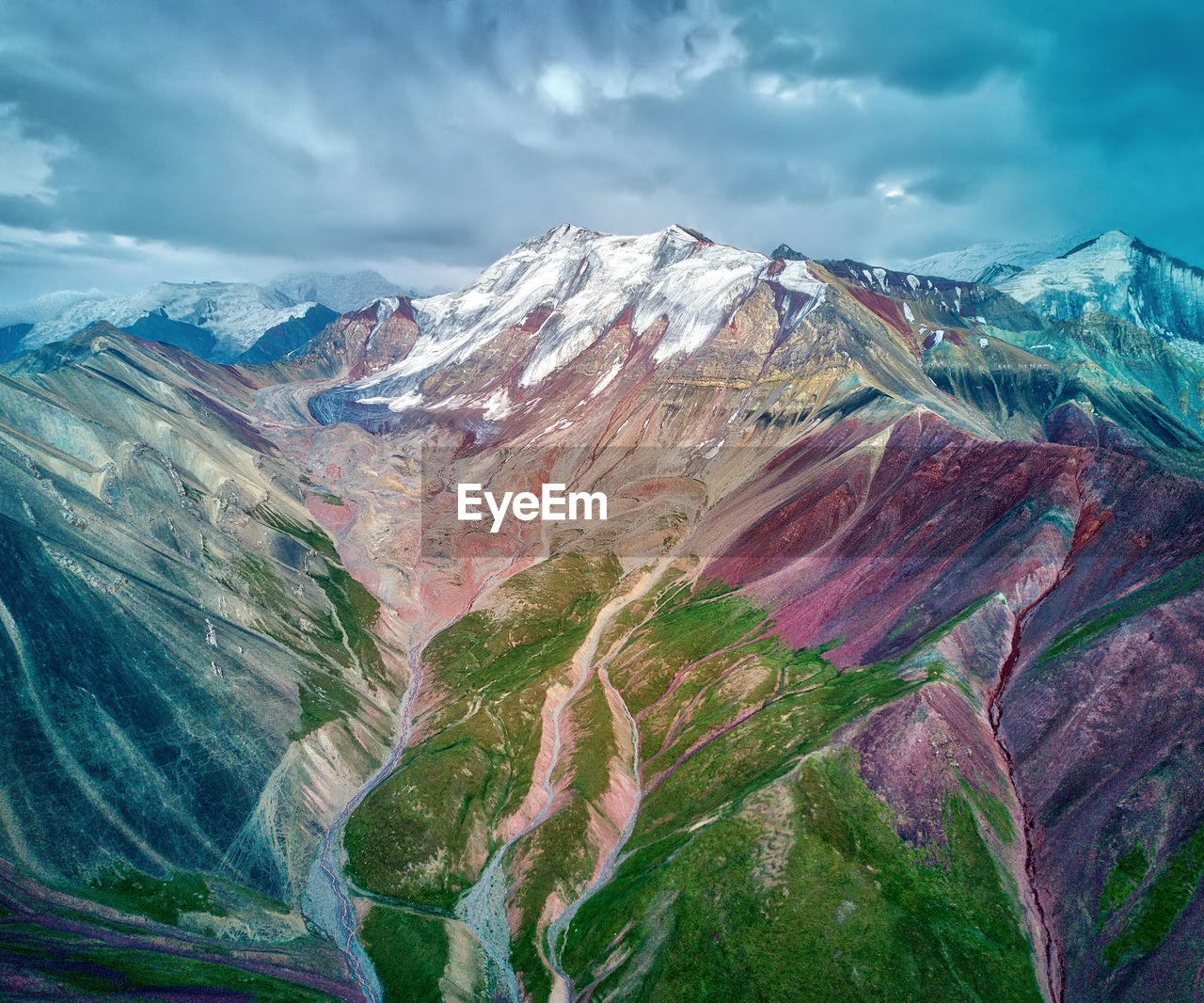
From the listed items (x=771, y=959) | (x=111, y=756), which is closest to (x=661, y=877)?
(x=771, y=959)

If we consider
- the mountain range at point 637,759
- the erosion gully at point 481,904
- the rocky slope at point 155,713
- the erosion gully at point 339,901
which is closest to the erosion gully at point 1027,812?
the mountain range at point 637,759

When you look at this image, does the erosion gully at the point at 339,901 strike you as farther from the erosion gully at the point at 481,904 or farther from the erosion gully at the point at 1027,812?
the erosion gully at the point at 1027,812

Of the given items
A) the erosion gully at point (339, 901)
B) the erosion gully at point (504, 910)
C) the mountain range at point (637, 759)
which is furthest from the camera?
the erosion gully at point (339, 901)

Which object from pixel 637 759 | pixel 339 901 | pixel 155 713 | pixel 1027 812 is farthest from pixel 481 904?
pixel 1027 812

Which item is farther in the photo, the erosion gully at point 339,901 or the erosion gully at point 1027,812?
the erosion gully at point 339,901

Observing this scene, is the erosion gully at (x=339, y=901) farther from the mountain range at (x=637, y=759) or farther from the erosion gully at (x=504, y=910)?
the erosion gully at (x=504, y=910)

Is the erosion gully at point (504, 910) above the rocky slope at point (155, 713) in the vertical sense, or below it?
below

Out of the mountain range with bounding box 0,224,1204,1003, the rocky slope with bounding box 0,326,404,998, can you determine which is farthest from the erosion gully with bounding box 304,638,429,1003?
the rocky slope with bounding box 0,326,404,998

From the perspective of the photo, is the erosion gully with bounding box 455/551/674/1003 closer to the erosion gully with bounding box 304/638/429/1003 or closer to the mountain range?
the mountain range

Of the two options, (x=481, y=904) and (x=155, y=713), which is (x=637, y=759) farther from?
(x=155, y=713)

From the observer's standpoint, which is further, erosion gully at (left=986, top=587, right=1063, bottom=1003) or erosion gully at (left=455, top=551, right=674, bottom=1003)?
erosion gully at (left=455, top=551, right=674, bottom=1003)

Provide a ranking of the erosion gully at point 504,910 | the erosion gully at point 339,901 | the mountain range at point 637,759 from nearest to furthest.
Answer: the mountain range at point 637,759
the erosion gully at point 504,910
the erosion gully at point 339,901
